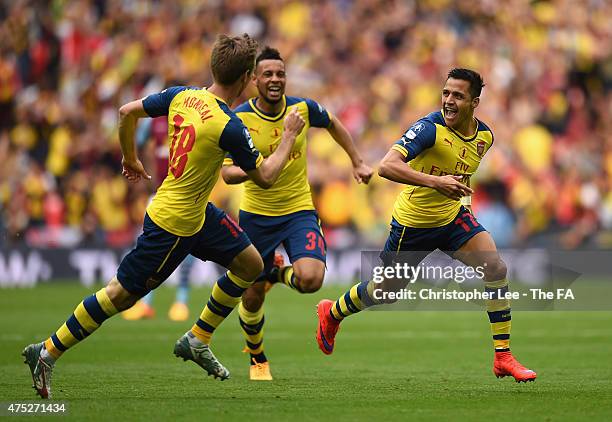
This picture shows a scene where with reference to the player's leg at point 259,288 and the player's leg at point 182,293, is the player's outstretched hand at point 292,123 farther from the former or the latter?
the player's leg at point 182,293

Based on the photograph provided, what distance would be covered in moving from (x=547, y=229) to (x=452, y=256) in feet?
39.6

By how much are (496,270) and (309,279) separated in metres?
1.53

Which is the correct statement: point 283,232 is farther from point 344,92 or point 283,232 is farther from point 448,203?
point 344,92

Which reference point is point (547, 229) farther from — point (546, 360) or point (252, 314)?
point (252, 314)

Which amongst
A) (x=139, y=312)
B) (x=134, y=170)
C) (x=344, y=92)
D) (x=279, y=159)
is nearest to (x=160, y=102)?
(x=134, y=170)

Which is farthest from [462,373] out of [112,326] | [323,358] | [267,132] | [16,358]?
[112,326]

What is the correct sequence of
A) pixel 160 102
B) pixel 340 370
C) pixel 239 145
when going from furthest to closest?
pixel 340 370, pixel 160 102, pixel 239 145

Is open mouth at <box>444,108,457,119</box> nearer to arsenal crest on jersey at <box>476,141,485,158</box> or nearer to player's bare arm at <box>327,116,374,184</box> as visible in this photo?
arsenal crest on jersey at <box>476,141,485,158</box>

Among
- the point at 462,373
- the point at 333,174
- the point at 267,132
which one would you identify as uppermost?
the point at 333,174

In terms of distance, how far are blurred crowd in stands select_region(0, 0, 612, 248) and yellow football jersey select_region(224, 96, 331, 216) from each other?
1053 centimetres

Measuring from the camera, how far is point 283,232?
414 inches

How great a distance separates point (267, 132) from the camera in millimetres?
10477

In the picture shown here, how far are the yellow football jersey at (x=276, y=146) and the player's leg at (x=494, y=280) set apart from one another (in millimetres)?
1558

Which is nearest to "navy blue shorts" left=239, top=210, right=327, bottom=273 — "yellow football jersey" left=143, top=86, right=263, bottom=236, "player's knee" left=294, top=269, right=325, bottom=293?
"player's knee" left=294, top=269, right=325, bottom=293
